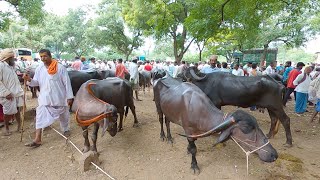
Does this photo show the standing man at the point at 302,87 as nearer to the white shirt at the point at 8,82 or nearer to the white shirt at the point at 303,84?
the white shirt at the point at 303,84

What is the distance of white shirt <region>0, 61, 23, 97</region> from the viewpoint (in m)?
5.14

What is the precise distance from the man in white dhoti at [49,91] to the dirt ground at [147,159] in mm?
536

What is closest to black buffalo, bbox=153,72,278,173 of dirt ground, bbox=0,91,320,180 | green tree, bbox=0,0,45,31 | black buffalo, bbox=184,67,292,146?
dirt ground, bbox=0,91,320,180

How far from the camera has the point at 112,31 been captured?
84.9ft

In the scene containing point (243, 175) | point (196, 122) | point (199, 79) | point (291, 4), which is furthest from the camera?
point (291, 4)

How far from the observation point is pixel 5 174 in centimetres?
388

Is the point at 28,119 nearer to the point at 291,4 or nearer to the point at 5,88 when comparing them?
the point at 5,88

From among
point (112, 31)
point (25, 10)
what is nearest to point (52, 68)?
point (25, 10)

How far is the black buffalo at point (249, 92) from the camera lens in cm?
515

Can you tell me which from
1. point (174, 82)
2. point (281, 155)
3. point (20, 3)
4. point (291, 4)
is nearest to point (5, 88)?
point (174, 82)

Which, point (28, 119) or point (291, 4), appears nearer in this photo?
point (28, 119)

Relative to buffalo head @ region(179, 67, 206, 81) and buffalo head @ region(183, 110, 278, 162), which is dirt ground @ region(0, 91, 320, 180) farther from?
buffalo head @ region(179, 67, 206, 81)

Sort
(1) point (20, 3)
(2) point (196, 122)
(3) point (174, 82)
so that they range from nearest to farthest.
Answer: (2) point (196, 122) → (3) point (174, 82) → (1) point (20, 3)

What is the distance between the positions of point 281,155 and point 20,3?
11.4m
